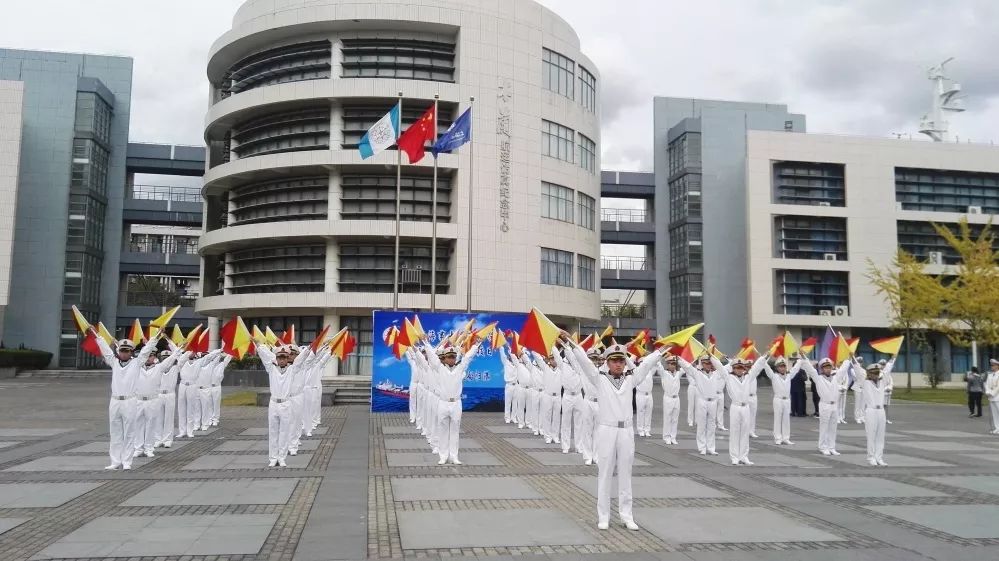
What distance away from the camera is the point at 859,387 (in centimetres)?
1752

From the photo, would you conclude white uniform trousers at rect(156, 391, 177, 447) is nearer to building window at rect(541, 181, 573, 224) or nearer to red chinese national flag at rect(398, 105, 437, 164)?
red chinese national flag at rect(398, 105, 437, 164)

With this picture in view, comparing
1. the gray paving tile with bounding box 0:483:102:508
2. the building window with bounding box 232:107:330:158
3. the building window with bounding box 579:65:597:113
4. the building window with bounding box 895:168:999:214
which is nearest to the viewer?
the gray paving tile with bounding box 0:483:102:508

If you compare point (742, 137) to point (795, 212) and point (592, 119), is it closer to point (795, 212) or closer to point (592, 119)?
point (795, 212)

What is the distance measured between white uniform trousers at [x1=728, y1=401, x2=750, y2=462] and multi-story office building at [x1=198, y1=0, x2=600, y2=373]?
27.8 meters

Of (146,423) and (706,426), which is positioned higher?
(146,423)

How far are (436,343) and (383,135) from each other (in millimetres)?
9138

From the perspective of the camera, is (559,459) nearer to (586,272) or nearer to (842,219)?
(586,272)

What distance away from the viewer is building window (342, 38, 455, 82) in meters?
45.2

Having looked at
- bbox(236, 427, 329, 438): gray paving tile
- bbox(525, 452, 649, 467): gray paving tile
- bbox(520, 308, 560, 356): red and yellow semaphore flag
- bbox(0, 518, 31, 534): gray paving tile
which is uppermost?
bbox(520, 308, 560, 356): red and yellow semaphore flag

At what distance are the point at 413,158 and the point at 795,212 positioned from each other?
35304mm

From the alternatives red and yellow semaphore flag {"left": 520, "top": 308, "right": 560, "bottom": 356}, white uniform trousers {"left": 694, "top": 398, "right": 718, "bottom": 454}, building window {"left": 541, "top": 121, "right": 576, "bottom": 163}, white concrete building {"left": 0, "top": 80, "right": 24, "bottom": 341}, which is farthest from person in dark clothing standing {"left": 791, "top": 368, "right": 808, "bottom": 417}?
white concrete building {"left": 0, "top": 80, "right": 24, "bottom": 341}

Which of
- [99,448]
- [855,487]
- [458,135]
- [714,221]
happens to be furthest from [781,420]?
[714,221]

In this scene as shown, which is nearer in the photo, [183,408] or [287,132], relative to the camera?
[183,408]

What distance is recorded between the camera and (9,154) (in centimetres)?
5484
